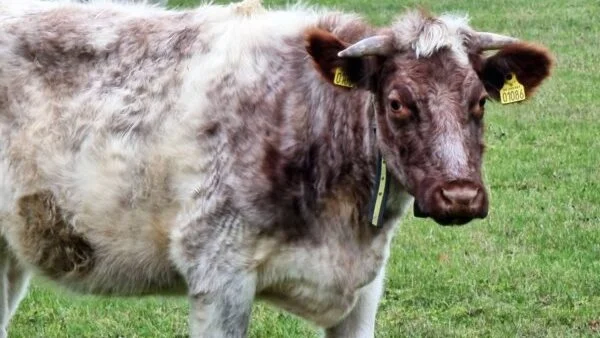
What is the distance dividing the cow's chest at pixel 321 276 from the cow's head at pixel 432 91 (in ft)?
1.66

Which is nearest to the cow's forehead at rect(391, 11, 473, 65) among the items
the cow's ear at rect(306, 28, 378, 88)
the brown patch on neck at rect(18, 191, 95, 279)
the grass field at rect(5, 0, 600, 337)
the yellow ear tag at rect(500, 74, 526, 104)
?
the cow's ear at rect(306, 28, 378, 88)

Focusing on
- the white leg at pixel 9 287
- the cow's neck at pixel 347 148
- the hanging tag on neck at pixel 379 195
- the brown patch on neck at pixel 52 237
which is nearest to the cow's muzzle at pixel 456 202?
the hanging tag on neck at pixel 379 195

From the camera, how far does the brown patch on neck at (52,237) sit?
6.54m

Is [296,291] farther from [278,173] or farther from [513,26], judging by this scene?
[513,26]

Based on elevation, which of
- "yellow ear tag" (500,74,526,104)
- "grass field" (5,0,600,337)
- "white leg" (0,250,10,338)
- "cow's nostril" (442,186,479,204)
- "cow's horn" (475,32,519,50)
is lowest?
"grass field" (5,0,600,337)

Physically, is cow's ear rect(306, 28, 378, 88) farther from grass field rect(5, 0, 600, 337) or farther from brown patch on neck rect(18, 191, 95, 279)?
grass field rect(5, 0, 600, 337)

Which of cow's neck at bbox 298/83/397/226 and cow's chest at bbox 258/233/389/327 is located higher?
cow's neck at bbox 298/83/397/226

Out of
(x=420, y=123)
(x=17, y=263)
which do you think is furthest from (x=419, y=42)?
(x=17, y=263)

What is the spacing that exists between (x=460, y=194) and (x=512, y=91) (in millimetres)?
892

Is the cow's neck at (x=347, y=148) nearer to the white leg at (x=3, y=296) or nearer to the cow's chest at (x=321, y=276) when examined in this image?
the cow's chest at (x=321, y=276)

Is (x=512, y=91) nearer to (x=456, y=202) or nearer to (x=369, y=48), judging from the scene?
(x=369, y=48)

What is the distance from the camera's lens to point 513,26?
2159cm

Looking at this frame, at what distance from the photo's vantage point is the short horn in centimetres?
579

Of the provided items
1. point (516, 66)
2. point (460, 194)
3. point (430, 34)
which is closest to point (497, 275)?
point (516, 66)
